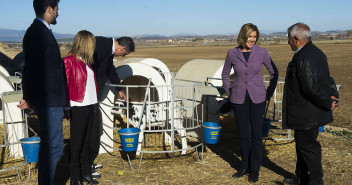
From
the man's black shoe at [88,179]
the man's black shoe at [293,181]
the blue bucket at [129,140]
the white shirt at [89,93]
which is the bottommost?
the man's black shoe at [293,181]

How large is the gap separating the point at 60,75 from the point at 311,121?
318 centimetres

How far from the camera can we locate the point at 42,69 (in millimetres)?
4180

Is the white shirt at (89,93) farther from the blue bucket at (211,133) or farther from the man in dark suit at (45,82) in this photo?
the blue bucket at (211,133)

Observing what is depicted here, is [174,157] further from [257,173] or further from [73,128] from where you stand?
[73,128]

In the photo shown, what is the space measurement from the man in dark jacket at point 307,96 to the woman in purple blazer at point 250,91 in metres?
0.66

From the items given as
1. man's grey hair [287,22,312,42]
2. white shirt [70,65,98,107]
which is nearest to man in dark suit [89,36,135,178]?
white shirt [70,65,98,107]

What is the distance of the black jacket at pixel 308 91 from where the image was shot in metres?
4.77

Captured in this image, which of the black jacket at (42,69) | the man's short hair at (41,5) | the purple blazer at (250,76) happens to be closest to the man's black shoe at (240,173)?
the purple blazer at (250,76)

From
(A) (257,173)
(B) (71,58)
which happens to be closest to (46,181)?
(B) (71,58)

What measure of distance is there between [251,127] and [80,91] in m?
2.63

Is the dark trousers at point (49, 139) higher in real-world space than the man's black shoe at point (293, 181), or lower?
higher

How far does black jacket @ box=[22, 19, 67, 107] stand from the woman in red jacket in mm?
793

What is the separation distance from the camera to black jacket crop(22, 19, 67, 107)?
412 centimetres

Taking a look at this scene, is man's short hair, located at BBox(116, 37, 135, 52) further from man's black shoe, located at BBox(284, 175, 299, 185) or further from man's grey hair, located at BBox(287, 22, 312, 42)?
man's black shoe, located at BBox(284, 175, 299, 185)
